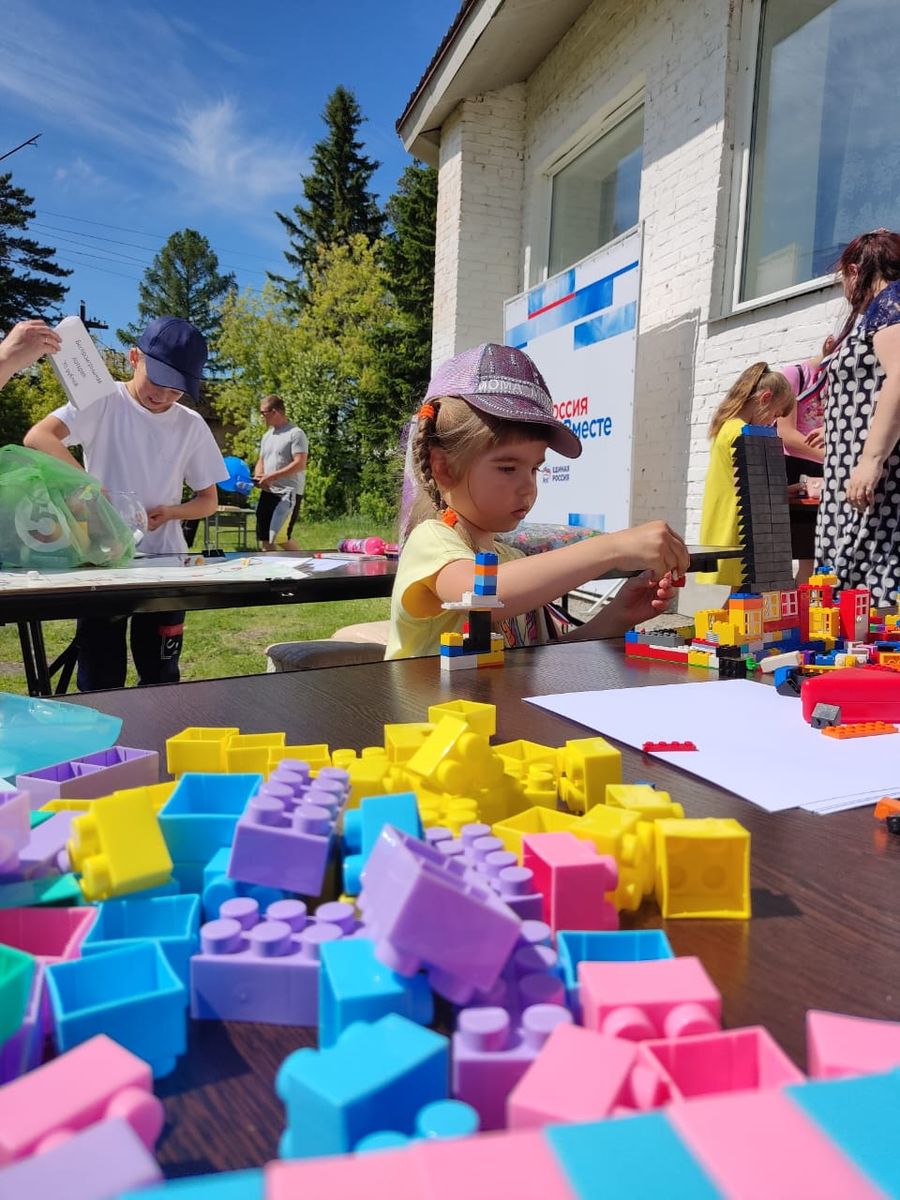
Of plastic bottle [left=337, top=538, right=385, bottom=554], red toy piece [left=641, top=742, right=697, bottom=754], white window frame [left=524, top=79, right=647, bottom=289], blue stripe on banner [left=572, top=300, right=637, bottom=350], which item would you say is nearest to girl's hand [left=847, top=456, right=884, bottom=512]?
plastic bottle [left=337, top=538, right=385, bottom=554]

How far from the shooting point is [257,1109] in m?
0.28

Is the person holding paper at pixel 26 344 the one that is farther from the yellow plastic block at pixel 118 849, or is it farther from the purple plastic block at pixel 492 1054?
the purple plastic block at pixel 492 1054

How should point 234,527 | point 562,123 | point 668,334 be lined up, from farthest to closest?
point 234,527 < point 562,123 < point 668,334

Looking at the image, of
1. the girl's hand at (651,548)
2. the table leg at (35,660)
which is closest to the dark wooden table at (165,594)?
the table leg at (35,660)

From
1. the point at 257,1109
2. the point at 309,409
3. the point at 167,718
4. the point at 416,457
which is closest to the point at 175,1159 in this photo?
the point at 257,1109

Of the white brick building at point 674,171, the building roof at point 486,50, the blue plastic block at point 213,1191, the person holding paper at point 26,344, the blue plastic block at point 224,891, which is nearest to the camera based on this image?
the blue plastic block at point 213,1191

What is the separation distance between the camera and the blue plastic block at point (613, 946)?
1.17 ft

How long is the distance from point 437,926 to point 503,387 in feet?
3.85

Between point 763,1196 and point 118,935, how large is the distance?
0.29m

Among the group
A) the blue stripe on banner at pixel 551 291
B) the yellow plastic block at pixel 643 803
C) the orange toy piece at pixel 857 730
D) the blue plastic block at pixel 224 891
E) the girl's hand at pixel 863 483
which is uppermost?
the blue stripe on banner at pixel 551 291

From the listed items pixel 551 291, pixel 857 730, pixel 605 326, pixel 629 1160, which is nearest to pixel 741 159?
pixel 605 326

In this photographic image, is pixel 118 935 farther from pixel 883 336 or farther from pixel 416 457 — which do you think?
pixel 883 336

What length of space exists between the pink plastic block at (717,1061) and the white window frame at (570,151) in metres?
4.69

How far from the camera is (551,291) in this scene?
199 inches
